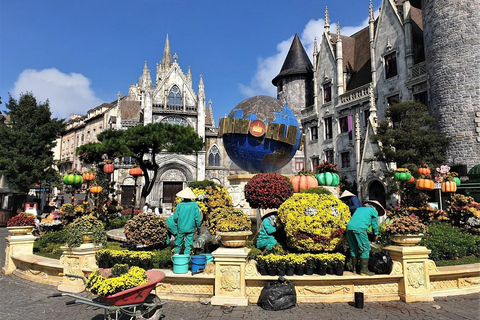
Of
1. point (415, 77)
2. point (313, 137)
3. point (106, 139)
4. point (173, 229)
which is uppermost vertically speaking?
point (415, 77)

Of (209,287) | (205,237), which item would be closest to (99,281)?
(209,287)

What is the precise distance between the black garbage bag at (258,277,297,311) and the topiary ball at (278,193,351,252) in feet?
4.92

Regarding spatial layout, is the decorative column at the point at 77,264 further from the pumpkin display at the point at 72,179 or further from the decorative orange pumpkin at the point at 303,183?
the pumpkin display at the point at 72,179

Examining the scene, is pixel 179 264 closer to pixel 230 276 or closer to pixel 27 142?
pixel 230 276

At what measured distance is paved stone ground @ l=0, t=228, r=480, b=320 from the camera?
610cm

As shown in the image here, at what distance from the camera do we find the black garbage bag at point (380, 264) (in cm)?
712

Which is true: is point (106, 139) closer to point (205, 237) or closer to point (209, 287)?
point (205, 237)

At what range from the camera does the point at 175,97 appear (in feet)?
149

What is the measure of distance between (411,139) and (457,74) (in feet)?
19.1

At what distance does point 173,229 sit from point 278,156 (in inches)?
268

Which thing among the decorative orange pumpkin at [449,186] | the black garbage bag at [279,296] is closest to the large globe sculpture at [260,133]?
the decorative orange pumpkin at [449,186]

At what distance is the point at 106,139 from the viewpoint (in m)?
21.3

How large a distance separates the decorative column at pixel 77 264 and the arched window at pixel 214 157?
1477 inches

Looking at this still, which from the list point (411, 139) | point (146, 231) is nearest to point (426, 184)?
point (411, 139)
